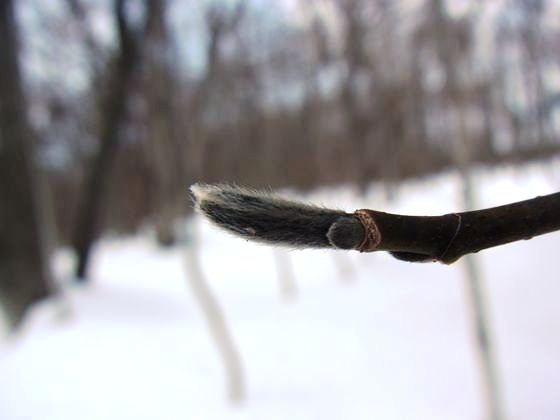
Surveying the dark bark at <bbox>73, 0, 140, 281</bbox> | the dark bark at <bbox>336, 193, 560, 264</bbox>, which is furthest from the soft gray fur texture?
the dark bark at <bbox>73, 0, 140, 281</bbox>

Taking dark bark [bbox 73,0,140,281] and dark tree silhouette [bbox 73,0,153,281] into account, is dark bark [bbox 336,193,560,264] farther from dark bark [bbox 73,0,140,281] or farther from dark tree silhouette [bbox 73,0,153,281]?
dark bark [bbox 73,0,140,281]

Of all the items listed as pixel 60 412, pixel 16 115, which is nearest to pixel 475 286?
pixel 60 412

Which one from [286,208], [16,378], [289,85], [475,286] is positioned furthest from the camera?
[289,85]

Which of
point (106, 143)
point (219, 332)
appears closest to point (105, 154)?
point (106, 143)

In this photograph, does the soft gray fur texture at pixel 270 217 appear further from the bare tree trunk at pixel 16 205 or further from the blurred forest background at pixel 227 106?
the bare tree trunk at pixel 16 205

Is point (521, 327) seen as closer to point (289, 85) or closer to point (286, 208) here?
point (286, 208)

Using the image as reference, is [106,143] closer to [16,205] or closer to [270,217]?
[16,205]

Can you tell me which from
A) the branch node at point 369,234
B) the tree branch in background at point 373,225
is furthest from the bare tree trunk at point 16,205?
the branch node at point 369,234

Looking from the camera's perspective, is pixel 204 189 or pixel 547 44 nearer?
pixel 204 189
